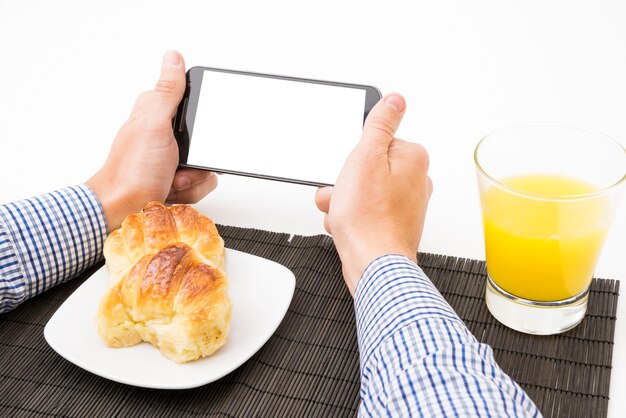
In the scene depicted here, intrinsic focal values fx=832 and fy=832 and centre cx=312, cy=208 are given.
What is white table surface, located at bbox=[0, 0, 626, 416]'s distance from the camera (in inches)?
79.7

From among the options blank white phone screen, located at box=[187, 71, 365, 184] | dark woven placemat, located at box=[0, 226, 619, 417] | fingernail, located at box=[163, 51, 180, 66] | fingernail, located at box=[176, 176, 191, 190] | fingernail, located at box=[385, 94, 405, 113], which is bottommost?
dark woven placemat, located at box=[0, 226, 619, 417]

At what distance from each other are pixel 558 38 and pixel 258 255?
4.30ft

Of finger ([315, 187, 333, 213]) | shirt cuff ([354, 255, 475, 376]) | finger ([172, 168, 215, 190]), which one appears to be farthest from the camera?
finger ([172, 168, 215, 190])

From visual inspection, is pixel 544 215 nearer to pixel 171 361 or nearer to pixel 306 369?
pixel 306 369

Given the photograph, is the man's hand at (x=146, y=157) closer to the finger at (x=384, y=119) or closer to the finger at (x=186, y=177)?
the finger at (x=186, y=177)

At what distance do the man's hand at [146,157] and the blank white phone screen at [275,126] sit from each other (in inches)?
2.2


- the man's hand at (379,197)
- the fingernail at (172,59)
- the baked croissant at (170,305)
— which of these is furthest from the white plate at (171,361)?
the fingernail at (172,59)

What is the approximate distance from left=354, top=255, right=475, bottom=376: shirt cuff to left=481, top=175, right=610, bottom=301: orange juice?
0.55ft

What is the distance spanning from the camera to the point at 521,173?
1510 mm

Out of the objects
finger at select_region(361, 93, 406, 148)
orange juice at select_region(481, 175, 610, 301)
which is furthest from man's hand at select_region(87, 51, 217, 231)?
orange juice at select_region(481, 175, 610, 301)

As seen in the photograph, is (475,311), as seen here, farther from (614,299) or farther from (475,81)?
(475,81)

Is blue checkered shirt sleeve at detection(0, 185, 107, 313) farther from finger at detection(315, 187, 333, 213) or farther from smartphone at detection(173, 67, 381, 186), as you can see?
finger at detection(315, 187, 333, 213)

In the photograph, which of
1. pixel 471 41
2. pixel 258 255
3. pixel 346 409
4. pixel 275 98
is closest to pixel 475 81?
pixel 471 41

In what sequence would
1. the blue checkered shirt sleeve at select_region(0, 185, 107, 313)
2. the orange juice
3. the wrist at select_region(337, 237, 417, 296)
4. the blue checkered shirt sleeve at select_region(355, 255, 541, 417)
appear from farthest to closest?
the blue checkered shirt sleeve at select_region(0, 185, 107, 313)
the wrist at select_region(337, 237, 417, 296)
the orange juice
the blue checkered shirt sleeve at select_region(355, 255, 541, 417)
